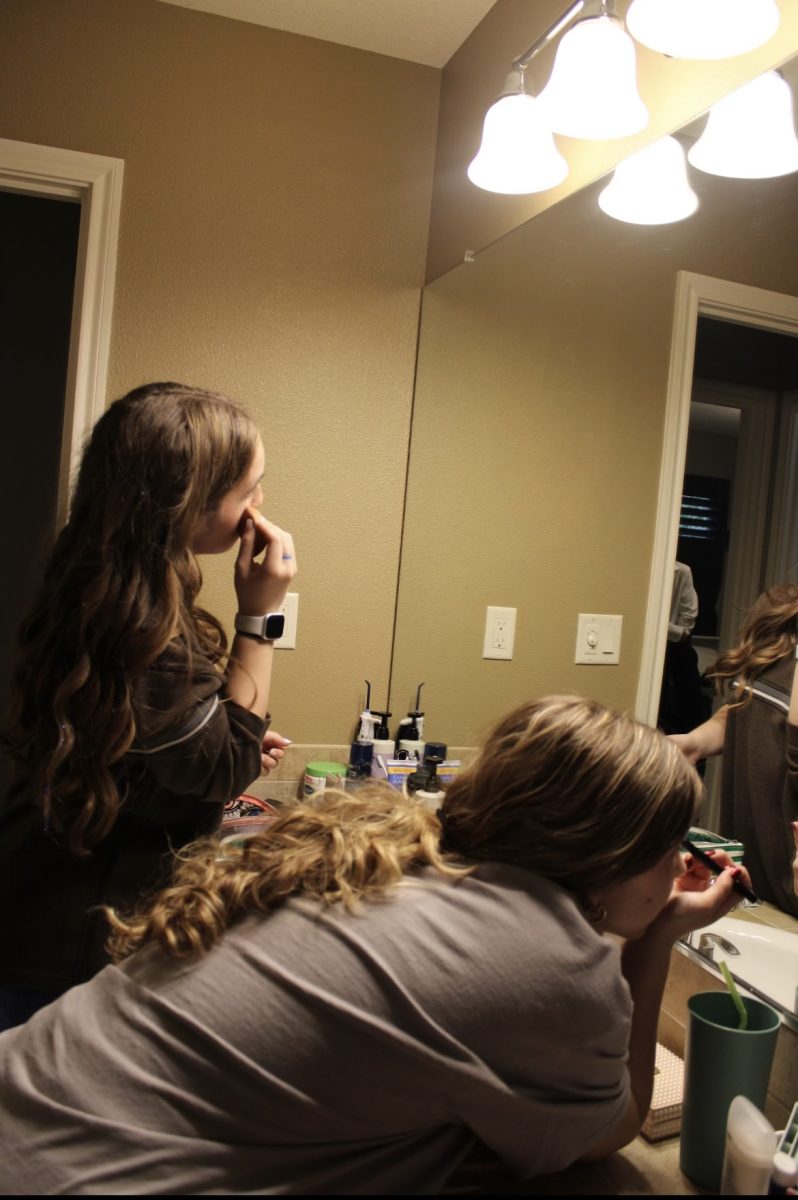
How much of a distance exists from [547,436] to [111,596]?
81cm

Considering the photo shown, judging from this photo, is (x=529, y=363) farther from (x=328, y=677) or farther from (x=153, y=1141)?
(x=153, y=1141)

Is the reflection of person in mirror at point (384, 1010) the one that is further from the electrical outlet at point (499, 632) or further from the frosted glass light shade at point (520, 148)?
the frosted glass light shade at point (520, 148)

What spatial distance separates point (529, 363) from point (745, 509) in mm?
694

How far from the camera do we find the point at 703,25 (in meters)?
1.10

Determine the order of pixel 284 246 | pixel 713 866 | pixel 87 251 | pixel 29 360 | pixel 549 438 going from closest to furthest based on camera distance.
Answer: pixel 713 866 → pixel 549 438 → pixel 87 251 → pixel 284 246 → pixel 29 360

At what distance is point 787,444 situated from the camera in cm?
97

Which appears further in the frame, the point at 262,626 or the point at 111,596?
the point at 262,626

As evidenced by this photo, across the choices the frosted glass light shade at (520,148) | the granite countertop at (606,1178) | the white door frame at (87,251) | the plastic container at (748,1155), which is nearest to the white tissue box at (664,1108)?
the granite countertop at (606,1178)

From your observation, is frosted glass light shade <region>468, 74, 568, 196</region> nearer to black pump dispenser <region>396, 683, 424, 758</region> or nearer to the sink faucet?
black pump dispenser <region>396, 683, 424, 758</region>

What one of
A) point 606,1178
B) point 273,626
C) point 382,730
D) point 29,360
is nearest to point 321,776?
point 382,730

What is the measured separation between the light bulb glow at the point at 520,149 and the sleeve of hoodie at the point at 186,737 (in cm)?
101

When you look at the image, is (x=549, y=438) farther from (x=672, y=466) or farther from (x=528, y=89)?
(x=528, y=89)

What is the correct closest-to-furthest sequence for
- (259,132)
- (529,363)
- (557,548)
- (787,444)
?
1. (787,444)
2. (557,548)
3. (529,363)
4. (259,132)

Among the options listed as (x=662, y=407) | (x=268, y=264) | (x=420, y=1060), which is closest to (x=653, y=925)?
(x=420, y=1060)
